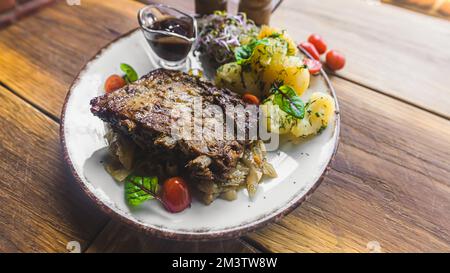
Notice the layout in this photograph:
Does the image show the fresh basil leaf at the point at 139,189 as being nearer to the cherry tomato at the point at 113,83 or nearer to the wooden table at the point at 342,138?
the wooden table at the point at 342,138

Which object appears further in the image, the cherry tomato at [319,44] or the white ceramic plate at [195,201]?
the cherry tomato at [319,44]

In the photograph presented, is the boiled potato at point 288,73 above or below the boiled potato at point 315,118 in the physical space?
above

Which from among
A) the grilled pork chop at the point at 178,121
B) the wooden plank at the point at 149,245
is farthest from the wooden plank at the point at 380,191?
the grilled pork chop at the point at 178,121

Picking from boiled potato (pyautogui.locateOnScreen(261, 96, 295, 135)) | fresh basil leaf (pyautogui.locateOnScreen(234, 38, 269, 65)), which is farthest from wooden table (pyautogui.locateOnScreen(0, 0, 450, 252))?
fresh basil leaf (pyautogui.locateOnScreen(234, 38, 269, 65))

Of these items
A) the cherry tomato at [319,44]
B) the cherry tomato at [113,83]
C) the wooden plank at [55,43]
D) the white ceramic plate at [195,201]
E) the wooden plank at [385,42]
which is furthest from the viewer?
the cherry tomato at [319,44]

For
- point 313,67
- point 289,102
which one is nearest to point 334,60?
point 313,67

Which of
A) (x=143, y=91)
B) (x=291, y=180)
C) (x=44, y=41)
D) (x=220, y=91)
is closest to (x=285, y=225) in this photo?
(x=291, y=180)
